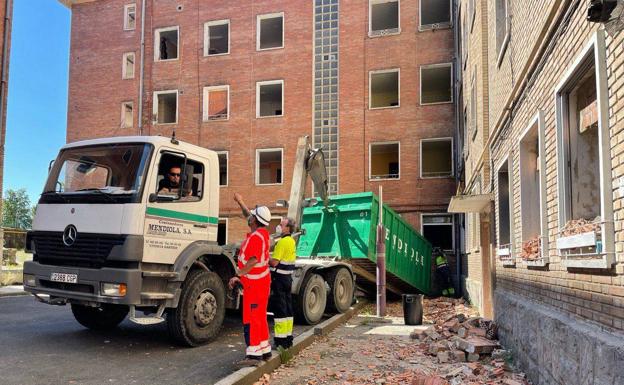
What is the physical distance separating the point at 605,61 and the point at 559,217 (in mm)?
1637

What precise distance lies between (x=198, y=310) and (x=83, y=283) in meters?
1.53

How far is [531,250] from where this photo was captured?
6012 millimetres

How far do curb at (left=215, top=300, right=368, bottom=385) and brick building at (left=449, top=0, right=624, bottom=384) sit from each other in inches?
111

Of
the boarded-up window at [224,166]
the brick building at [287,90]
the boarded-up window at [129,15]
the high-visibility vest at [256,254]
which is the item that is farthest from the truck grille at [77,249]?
the boarded-up window at [129,15]

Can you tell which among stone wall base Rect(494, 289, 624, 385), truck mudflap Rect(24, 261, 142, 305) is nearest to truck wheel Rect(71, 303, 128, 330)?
truck mudflap Rect(24, 261, 142, 305)

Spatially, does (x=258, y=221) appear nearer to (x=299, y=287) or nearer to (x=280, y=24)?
(x=299, y=287)

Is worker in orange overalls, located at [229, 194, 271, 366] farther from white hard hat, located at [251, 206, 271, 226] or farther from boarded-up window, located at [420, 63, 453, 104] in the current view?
boarded-up window, located at [420, 63, 453, 104]

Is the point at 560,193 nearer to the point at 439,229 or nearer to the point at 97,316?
the point at 97,316

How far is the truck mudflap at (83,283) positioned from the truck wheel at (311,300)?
12.4 feet

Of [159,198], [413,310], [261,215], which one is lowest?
[413,310]

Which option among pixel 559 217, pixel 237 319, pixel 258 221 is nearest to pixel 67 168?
pixel 258 221

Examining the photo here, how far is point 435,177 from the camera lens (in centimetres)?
1997

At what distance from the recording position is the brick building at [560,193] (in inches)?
140

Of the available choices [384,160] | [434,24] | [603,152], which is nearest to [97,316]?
[603,152]
